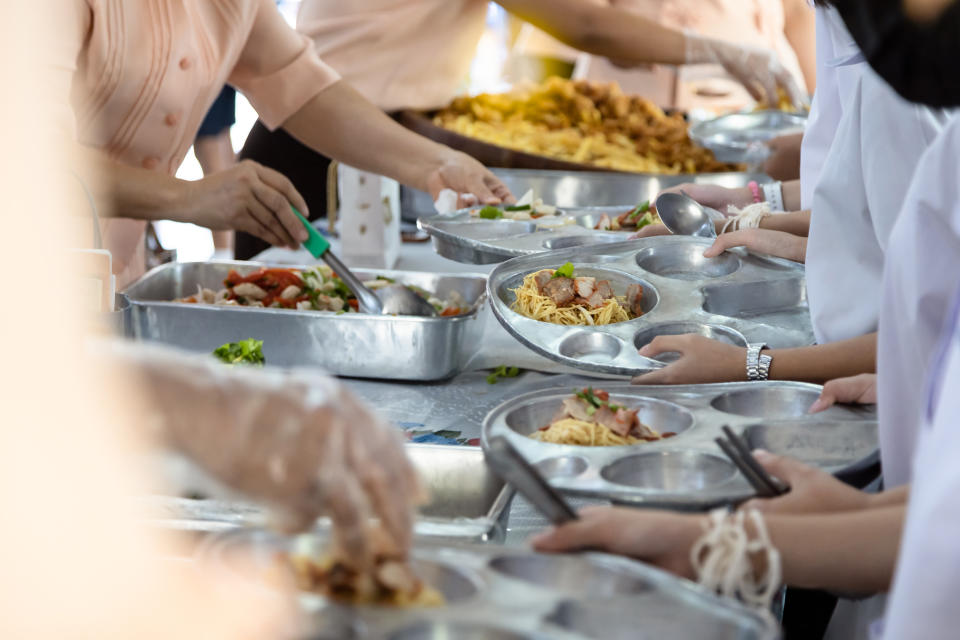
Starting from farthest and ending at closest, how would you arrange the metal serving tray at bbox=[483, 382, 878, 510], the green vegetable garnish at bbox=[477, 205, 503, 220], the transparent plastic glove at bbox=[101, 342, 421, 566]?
the green vegetable garnish at bbox=[477, 205, 503, 220] → the metal serving tray at bbox=[483, 382, 878, 510] → the transparent plastic glove at bbox=[101, 342, 421, 566]

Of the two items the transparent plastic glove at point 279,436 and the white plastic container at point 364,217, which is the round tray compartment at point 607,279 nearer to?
the white plastic container at point 364,217

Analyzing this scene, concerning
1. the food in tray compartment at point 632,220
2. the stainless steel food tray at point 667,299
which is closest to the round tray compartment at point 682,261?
the stainless steel food tray at point 667,299

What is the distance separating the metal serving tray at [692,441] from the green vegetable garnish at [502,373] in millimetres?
539

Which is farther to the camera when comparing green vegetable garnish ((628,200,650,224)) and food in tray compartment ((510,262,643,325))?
green vegetable garnish ((628,200,650,224))

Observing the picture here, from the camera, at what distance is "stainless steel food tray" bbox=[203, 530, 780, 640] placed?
2.89 feet

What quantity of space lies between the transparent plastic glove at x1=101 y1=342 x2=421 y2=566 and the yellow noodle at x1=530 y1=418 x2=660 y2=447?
0.56 metres

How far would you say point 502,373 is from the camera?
7.04 feet

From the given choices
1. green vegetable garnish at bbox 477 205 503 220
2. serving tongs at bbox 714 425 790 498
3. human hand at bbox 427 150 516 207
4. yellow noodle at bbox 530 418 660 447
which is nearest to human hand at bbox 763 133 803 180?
human hand at bbox 427 150 516 207

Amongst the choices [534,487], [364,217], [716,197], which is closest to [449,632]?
Result: [534,487]

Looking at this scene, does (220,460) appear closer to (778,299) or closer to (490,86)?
(778,299)

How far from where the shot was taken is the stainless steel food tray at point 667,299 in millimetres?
1787

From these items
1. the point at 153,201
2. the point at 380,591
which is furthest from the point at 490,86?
the point at 380,591

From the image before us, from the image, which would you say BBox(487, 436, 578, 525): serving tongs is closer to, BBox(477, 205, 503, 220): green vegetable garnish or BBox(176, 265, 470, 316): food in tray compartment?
BBox(176, 265, 470, 316): food in tray compartment

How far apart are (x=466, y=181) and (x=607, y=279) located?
83 centimetres
